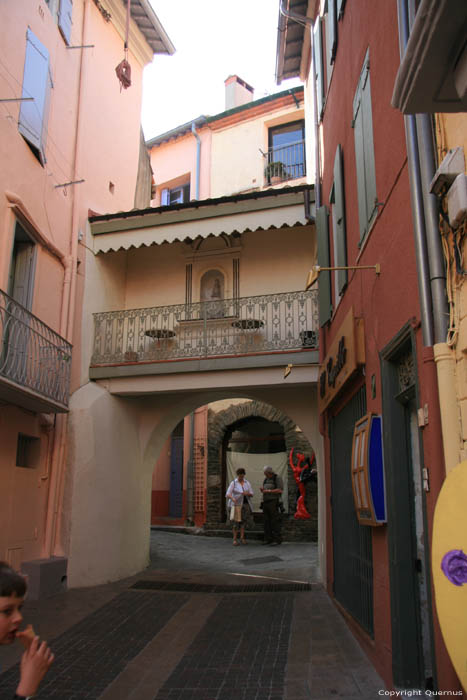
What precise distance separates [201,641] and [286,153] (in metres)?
16.4

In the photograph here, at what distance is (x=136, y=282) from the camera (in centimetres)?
1248

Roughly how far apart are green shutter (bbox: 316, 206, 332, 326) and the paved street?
4.04 metres

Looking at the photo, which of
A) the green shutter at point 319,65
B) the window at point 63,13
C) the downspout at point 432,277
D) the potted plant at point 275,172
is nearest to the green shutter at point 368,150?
the downspout at point 432,277

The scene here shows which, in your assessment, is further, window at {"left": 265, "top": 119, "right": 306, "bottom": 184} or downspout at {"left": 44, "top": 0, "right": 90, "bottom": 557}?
window at {"left": 265, "top": 119, "right": 306, "bottom": 184}

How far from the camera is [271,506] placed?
46.5 feet

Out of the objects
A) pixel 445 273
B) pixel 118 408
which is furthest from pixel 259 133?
pixel 445 273

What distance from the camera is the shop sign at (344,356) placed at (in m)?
5.88

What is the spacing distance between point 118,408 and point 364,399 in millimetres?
6033

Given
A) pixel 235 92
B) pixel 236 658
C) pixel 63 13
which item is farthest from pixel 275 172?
pixel 236 658

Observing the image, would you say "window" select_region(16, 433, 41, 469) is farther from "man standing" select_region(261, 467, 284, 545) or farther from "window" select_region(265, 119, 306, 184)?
"window" select_region(265, 119, 306, 184)

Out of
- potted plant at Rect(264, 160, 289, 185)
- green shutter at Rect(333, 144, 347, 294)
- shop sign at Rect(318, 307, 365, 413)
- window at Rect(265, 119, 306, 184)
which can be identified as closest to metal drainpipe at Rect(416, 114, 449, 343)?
shop sign at Rect(318, 307, 365, 413)

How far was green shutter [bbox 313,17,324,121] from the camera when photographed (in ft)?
31.6

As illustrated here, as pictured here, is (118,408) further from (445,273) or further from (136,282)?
(445,273)

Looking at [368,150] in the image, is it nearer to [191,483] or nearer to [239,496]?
[239,496]
